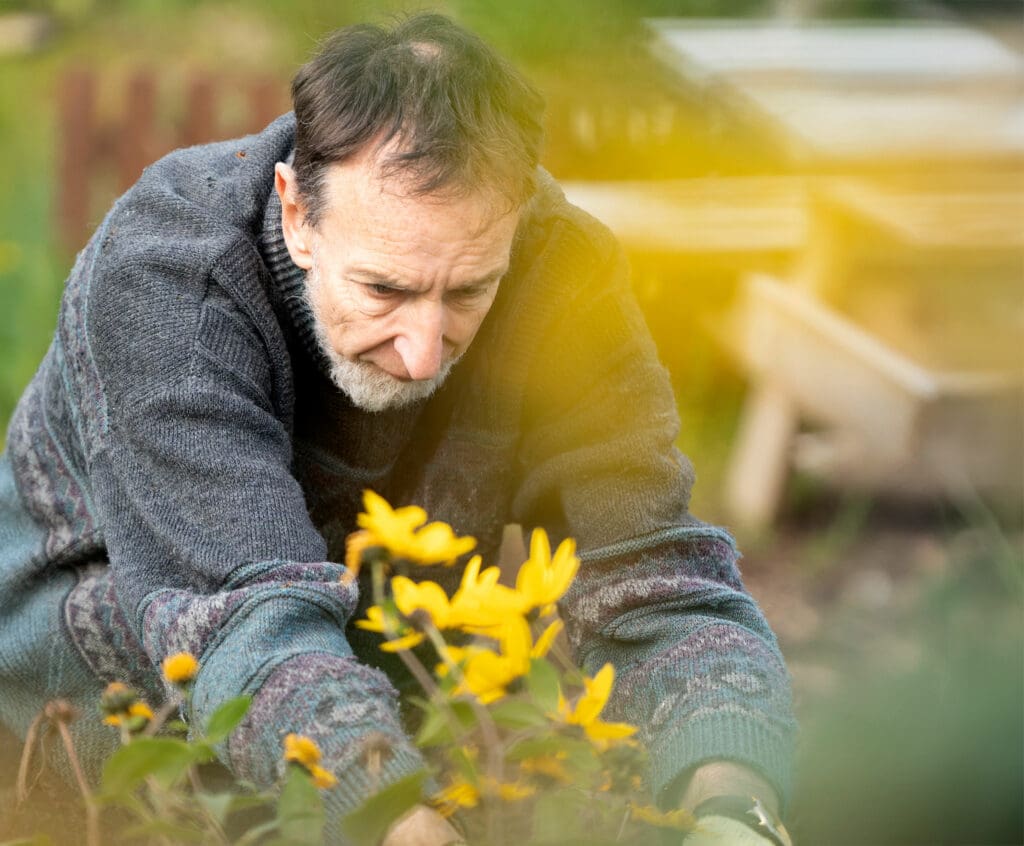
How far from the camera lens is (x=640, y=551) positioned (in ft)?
5.69

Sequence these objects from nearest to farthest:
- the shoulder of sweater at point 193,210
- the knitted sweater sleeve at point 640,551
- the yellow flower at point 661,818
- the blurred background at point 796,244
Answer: the yellow flower at point 661,818 < the knitted sweater sleeve at point 640,551 < the shoulder of sweater at point 193,210 < the blurred background at point 796,244

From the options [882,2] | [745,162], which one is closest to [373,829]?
[745,162]

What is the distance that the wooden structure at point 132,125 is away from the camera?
4.26 m

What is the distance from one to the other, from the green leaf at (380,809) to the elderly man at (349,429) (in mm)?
233

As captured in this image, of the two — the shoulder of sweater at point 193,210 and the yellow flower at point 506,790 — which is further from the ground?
the shoulder of sweater at point 193,210

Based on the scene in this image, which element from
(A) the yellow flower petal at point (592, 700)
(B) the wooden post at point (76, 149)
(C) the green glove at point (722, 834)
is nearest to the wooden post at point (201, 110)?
(B) the wooden post at point (76, 149)

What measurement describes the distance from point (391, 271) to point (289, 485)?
259 millimetres

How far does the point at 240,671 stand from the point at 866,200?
290cm

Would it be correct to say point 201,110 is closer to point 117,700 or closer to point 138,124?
point 138,124

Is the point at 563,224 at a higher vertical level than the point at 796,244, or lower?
higher

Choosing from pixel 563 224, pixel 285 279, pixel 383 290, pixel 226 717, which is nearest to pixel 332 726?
pixel 226 717

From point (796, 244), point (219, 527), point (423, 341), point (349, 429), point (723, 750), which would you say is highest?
point (423, 341)

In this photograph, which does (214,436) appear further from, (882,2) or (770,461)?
(882,2)

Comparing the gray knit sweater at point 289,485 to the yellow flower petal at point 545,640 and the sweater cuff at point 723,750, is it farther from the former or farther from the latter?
the yellow flower petal at point 545,640
